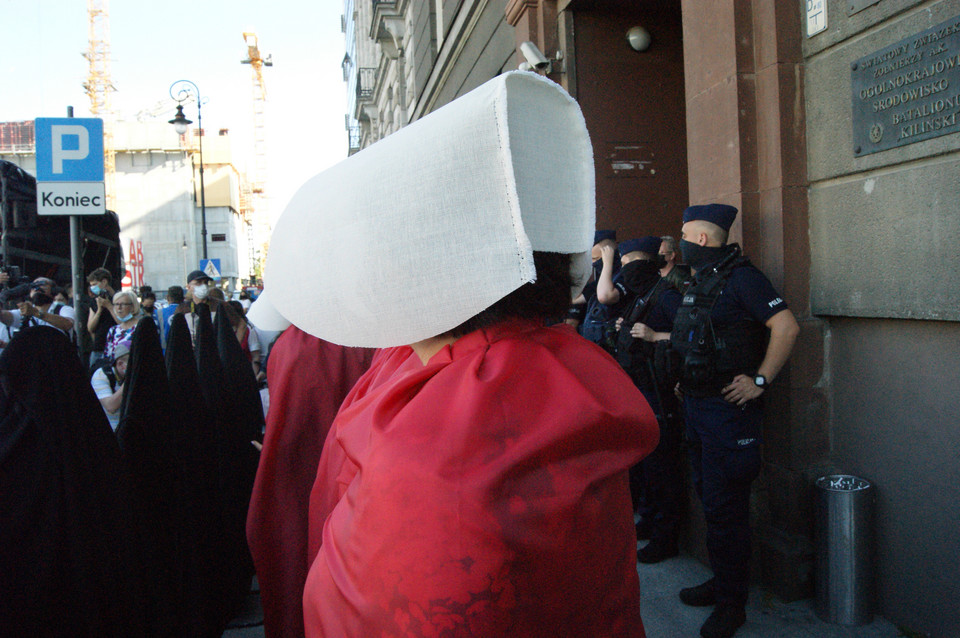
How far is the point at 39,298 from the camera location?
7703mm

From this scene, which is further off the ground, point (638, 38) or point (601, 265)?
point (638, 38)

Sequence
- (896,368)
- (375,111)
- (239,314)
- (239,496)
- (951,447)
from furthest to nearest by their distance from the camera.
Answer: (375,111) → (239,314) → (239,496) → (896,368) → (951,447)

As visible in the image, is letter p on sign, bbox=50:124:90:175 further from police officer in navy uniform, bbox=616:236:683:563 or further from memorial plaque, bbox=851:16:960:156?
memorial plaque, bbox=851:16:960:156

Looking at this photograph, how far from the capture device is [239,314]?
25.0 ft

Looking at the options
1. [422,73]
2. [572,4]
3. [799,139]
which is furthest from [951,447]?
[422,73]

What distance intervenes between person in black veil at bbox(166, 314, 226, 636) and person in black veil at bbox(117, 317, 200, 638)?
0.07 meters

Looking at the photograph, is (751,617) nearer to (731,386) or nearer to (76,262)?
(731,386)

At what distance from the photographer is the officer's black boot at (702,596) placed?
3.79m

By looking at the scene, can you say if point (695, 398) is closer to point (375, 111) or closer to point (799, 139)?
point (799, 139)

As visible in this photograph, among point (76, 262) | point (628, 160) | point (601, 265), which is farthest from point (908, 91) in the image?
point (76, 262)

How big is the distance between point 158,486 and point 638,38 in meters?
5.79

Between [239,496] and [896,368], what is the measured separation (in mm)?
3629

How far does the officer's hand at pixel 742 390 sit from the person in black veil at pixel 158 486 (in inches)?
107

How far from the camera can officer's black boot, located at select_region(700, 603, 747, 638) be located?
134 inches
